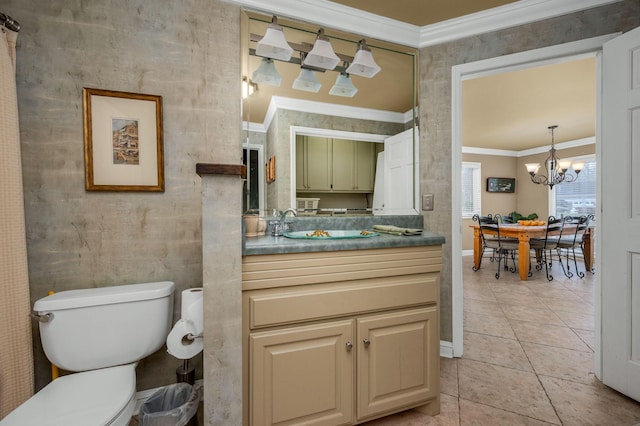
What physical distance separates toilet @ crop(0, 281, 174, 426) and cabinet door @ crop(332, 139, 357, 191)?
126 centimetres

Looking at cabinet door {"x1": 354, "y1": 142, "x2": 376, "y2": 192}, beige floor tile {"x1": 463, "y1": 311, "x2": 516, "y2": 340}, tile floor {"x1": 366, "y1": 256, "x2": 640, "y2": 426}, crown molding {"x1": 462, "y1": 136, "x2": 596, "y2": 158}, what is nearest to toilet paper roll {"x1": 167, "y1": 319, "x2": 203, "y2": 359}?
tile floor {"x1": 366, "y1": 256, "x2": 640, "y2": 426}

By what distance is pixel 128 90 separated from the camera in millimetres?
1577

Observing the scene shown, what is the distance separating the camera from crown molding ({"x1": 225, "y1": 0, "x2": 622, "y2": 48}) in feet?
6.10

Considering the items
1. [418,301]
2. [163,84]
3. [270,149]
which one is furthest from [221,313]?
[163,84]

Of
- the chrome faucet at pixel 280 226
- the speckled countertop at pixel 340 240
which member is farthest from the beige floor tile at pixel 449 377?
the chrome faucet at pixel 280 226

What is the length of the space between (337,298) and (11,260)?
1.46 metres

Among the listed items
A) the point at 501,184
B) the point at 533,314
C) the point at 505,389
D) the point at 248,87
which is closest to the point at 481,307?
the point at 533,314

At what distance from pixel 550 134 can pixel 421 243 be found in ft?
19.4

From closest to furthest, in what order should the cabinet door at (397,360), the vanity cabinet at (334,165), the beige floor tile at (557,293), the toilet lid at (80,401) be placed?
the toilet lid at (80,401), the cabinet door at (397,360), the vanity cabinet at (334,165), the beige floor tile at (557,293)

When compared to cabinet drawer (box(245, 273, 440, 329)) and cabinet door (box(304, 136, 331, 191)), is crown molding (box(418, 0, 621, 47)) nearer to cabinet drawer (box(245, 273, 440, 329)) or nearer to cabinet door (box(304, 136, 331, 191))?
cabinet door (box(304, 136, 331, 191))

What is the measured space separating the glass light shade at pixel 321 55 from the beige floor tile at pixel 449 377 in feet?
7.40

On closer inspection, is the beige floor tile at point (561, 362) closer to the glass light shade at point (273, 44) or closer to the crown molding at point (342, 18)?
the crown molding at point (342, 18)

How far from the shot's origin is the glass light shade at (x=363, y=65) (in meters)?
2.08

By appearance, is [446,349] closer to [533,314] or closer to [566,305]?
[533,314]
